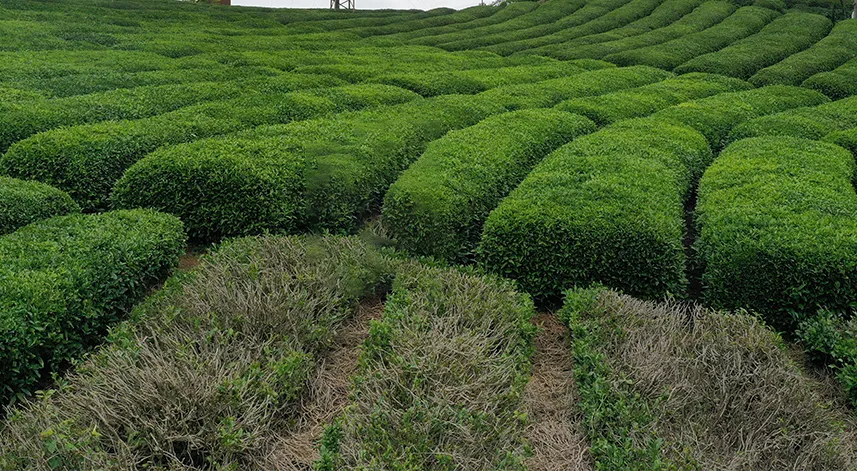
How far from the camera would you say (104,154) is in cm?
980

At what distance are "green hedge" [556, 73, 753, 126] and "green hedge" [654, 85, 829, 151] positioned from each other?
2.31ft

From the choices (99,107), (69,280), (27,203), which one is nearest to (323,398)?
(69,280)

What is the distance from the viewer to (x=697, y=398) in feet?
17.6

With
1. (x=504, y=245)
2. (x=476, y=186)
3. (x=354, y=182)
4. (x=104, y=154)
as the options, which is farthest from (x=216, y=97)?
(x=504, y=245)

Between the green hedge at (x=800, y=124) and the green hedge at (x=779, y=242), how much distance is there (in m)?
3.43

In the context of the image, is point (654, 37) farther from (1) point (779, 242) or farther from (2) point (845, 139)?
(1) point (779, 242)

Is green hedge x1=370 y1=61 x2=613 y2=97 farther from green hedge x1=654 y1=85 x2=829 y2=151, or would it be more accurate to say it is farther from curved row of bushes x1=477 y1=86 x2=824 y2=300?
curved row of bushes x1=477 y1=86 x2=824 y2=300

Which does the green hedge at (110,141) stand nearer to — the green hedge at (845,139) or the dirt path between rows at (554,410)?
the dirt path between rows at (554,410)

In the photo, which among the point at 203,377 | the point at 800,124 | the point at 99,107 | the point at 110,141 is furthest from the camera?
the point at 800,124

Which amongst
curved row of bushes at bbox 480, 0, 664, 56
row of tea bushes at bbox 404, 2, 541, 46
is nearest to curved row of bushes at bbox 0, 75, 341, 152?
curved row of bushes at bbox 480, 0, 664, 56

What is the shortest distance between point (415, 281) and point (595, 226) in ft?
8.01

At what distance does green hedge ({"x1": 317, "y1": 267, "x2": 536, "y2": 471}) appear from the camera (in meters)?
4.53

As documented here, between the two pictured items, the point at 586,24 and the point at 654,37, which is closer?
the point at 654,37

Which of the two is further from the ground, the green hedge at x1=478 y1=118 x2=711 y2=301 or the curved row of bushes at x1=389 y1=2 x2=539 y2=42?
the curved row of bushes at x1=389 y1=2 x2=539 y2=42
